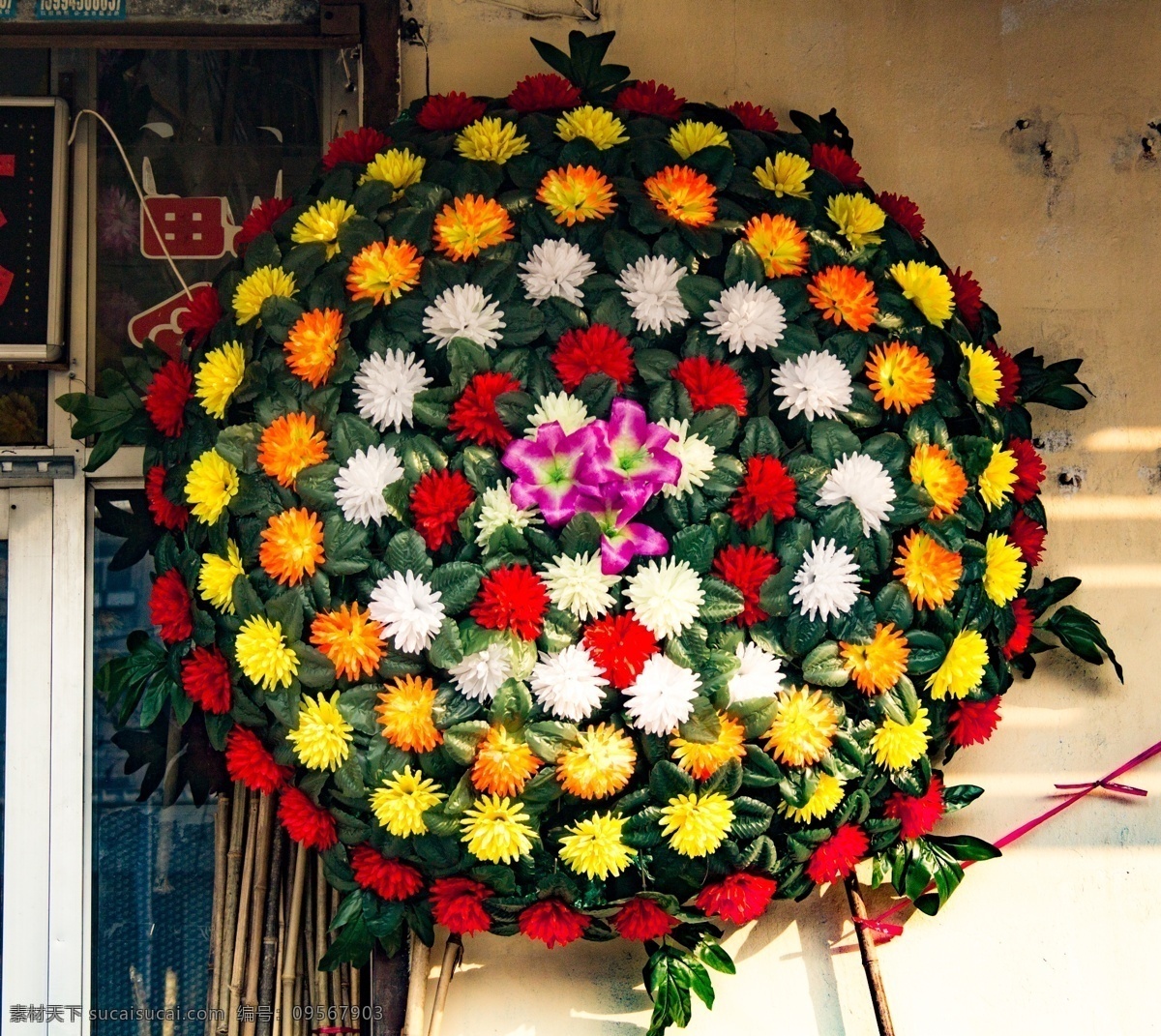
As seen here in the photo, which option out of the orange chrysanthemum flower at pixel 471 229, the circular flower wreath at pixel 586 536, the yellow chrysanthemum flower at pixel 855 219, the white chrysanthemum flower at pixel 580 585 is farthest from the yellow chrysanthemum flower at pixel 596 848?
the yellow chrysanthemum flower at pixel 855 219

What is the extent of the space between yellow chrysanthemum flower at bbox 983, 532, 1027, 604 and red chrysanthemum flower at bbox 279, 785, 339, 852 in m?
1.21

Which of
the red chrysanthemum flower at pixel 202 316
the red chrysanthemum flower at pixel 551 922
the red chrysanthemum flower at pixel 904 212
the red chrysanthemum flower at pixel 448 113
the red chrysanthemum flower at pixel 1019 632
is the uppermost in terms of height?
the red chrysanthemum flower at pixel 448 113

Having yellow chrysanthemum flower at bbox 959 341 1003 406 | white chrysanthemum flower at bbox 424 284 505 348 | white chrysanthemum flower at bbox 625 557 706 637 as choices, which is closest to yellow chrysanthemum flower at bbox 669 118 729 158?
white chrysanthemum flower at bbox 424 284 505 348

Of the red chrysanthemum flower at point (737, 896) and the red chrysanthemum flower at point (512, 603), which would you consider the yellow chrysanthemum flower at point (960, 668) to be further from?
the red chrysanthemum flower at point (512, 603)

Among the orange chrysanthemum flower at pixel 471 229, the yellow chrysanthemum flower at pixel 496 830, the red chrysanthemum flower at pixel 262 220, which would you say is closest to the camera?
the yellow chrysanthemum flower at pixel 496 830

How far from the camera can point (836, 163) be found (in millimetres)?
2588

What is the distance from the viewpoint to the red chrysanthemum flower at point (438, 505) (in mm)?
2213

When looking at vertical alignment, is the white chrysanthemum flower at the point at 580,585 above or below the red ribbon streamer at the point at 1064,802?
above

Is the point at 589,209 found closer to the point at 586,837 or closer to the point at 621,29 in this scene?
the point at 621,29

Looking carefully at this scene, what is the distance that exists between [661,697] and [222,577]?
2.53 feet

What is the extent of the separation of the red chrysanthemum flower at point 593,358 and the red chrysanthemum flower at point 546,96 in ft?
1.69

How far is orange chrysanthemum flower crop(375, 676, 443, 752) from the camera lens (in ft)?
7.15

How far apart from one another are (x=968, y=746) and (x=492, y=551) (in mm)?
1073

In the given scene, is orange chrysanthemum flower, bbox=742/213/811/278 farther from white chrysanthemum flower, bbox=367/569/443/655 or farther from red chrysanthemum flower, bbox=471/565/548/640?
white chrysanthemum flower, bbox=367/569/443/655
